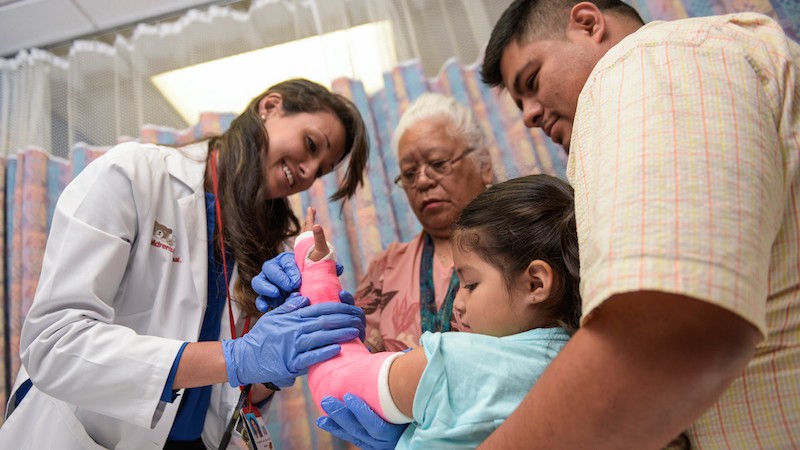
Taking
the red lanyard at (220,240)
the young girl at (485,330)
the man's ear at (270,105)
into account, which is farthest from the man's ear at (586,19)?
the red lanyard at (220,240)

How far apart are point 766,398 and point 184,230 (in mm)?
1180

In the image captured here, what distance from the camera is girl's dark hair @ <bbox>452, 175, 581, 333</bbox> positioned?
A: 87 centimetres

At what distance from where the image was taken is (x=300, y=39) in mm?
2230

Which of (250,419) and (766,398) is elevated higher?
(766,398)

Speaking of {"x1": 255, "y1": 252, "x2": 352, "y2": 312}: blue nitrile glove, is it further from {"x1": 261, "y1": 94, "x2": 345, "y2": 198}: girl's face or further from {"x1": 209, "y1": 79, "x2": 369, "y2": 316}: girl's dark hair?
{"x1": 261, "y1": 94, "x2": 345, "y2": 198}: girl's face

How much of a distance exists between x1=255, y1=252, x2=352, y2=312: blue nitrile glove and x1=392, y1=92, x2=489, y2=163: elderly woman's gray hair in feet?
2.40

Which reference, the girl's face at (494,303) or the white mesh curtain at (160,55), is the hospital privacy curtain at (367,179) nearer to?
the white mesh curtain at (160,55)

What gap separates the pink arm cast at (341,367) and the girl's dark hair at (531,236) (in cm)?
27

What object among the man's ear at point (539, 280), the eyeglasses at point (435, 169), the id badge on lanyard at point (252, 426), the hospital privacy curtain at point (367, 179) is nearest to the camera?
the man's ear at point (539, 280)

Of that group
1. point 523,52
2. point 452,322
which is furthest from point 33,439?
point 523,52

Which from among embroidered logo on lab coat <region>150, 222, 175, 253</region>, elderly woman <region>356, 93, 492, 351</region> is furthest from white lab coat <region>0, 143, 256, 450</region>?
elderly woman <region>356, 93, 492, 351</region>

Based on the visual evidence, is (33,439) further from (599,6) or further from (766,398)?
(599,6)

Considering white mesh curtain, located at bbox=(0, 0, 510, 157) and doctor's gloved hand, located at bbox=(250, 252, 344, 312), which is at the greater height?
white mesh curtain, located at bbox=(0, 0, 510, 157)

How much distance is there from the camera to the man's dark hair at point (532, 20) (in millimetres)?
1134
